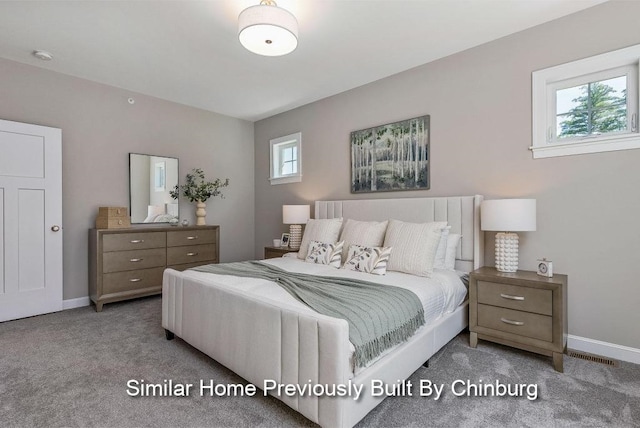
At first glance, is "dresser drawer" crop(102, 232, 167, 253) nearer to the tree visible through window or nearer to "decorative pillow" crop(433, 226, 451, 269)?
"decorative pillow" crop(433, 226, 451, 269)

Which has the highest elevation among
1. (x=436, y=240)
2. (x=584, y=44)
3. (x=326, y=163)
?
(x=584, y=44)

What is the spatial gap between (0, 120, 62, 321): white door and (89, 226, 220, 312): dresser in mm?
371

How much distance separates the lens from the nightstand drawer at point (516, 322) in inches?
84.8

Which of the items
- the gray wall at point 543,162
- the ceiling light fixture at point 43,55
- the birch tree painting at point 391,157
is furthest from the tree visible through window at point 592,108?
the ceiling light fixture at point 43,55

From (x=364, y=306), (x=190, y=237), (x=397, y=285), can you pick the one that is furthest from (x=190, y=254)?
(x=364, y=306)

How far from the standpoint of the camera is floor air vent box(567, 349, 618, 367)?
87.8 inches

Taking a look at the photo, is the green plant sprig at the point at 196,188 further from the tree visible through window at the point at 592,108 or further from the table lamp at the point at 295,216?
the tree visible through window at the point at 592,108

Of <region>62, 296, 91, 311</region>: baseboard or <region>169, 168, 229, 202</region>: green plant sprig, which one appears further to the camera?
<region>169, 168, 229, 202</region>: green plant sprig

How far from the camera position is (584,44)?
2.40 metres

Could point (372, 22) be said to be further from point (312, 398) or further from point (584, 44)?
point (312, 398)

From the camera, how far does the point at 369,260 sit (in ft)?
8.66

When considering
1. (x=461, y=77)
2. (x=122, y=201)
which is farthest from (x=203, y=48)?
(x=461, y=77)

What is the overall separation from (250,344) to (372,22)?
101 inches

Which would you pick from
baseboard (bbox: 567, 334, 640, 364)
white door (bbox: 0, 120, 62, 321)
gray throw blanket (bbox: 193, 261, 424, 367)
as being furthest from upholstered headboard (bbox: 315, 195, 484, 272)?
white door (bbox: 0, 120, 62, 321)
